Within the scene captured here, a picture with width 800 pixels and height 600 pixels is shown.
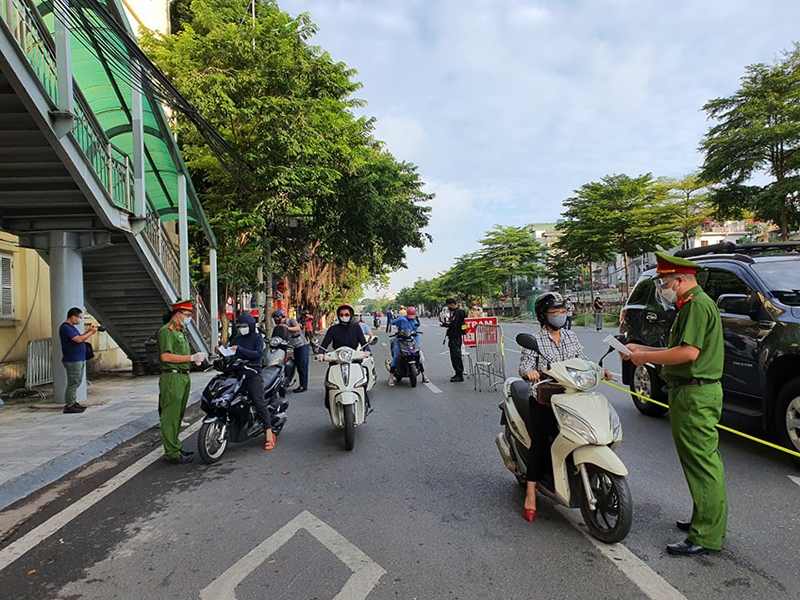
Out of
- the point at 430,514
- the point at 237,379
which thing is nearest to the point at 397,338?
the point at 237,379

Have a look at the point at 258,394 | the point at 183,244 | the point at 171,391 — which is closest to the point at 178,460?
the point at 171,391

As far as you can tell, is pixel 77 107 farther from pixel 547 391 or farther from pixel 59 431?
pixel 547 391

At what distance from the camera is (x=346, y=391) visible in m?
5.96

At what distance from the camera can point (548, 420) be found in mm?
3721

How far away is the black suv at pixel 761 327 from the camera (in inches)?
185

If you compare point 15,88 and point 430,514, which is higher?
point 15,88

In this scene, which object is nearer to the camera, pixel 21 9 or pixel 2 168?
pixel 21 9

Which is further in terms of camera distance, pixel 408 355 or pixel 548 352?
pixel 408 355

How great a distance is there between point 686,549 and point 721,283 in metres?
3.84

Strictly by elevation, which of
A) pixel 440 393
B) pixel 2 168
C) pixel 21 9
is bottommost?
pixel 440 393

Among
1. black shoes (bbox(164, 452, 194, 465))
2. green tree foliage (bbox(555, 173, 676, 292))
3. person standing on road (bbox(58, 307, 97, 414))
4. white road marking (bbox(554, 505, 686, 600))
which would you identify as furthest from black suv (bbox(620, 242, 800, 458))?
green tree foliage (bbox(555, 173, 676, 292))

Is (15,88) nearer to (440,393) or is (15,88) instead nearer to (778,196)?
(440,393)

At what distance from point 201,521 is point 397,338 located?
692 centimetres

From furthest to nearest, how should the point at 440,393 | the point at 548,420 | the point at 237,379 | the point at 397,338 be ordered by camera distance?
the point at 397,338 < the point at 440,393 < the point at 237,379 < the point at 548,420
